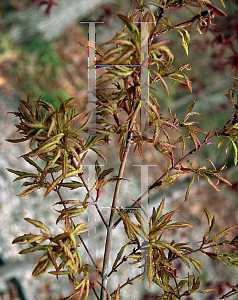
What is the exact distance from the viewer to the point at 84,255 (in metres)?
1.18

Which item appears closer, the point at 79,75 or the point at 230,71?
the point at 79,75

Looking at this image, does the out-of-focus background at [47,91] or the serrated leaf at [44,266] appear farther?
the out-of-focus background at [47,91]

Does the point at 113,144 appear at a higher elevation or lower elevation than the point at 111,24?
lower

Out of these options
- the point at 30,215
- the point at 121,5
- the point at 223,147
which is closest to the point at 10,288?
the point at 30,215

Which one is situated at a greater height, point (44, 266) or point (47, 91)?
point (47, 91)

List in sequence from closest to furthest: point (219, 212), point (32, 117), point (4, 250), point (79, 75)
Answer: point (32, 117) < point (4, 250) < point (79, 75) < point (219, 212)

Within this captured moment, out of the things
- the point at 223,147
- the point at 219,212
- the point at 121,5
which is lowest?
the point at 219,212

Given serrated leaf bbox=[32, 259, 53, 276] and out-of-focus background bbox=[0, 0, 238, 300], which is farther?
out-of-focus background bbox=[0, 0, 238, 300]

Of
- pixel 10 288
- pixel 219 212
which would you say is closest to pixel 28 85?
pixel 10 288

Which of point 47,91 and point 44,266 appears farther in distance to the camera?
point 47,91

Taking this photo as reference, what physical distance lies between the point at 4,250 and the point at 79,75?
2.80 ft

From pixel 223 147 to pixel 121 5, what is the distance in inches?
34.3

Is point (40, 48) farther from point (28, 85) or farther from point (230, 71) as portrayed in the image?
point (230, 71)

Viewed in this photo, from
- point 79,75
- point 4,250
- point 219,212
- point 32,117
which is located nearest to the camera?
point 32,117
